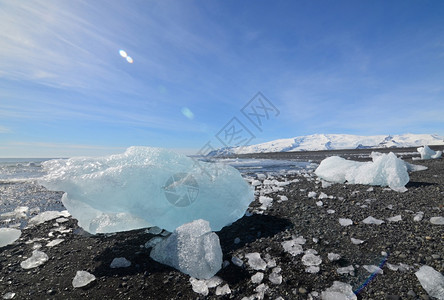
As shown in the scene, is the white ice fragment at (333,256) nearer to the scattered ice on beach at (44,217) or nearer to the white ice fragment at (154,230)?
the white ice fragment at (154,230)

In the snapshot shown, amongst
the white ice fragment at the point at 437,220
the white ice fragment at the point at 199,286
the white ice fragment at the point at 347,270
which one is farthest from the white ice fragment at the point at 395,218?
the white ice fragment at the point at 199,286

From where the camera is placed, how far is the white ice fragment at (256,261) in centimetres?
253

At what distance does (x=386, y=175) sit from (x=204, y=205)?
17.7ft

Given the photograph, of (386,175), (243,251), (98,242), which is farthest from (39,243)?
(386,175)

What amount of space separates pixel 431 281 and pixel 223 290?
1866mm

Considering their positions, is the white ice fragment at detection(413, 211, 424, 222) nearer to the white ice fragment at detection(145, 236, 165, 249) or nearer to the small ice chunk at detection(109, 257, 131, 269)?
the white ice fragment at detection(145, 236, 165, 249)

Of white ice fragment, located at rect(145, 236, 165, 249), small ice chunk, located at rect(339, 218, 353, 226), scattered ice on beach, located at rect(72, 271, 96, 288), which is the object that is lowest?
small ice chunk, located at rect(339, 218, 353, 226)

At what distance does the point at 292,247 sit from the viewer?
291cm

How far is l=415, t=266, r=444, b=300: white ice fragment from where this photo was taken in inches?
74.5

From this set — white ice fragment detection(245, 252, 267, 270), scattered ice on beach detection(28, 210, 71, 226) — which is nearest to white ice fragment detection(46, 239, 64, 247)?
scattered ice on beach detection(28, 210, 71, 226)

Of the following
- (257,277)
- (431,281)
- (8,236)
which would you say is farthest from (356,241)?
(8,236)

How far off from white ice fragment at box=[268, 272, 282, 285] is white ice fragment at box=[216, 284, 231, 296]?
0.46 m

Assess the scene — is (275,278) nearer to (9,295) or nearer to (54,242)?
(9,295)

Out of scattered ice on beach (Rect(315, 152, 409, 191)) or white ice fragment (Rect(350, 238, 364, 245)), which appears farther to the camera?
scattered ice on beach (Rect(315, 152, 409, 191))
